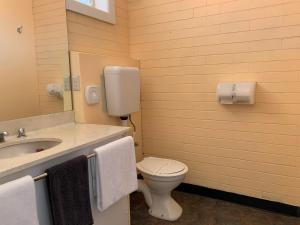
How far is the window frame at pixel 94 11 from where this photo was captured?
1.93 metres

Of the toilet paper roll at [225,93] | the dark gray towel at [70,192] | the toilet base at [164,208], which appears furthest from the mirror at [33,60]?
the toilet paper roll at [225,93]

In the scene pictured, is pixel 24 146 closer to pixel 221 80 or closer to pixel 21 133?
pixel 21 133

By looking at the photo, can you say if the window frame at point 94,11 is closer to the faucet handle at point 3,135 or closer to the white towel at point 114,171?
the faucet handle at point 3,135

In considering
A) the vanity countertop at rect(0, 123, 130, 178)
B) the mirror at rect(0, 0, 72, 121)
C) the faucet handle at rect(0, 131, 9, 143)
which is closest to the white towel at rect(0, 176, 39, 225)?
the vanity countertop at rect(0, 123, 130, 178)

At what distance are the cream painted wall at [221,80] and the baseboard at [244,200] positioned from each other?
0.04 m

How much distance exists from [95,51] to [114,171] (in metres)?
1.20

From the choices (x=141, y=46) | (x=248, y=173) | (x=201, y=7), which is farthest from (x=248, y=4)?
(x=248, y=173)

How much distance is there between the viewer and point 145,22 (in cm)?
250

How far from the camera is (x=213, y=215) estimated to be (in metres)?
2.09

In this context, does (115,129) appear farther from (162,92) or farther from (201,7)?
(201,7)

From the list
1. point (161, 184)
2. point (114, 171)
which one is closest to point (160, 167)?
point (161, 184)

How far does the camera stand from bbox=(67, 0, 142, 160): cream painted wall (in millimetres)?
1911

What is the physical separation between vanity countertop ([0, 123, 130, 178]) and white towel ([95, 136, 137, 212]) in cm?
9

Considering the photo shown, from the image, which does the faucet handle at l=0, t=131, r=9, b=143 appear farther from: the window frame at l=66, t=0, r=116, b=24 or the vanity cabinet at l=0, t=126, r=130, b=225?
the window frame at l=66, t=0, r=116, b=24
